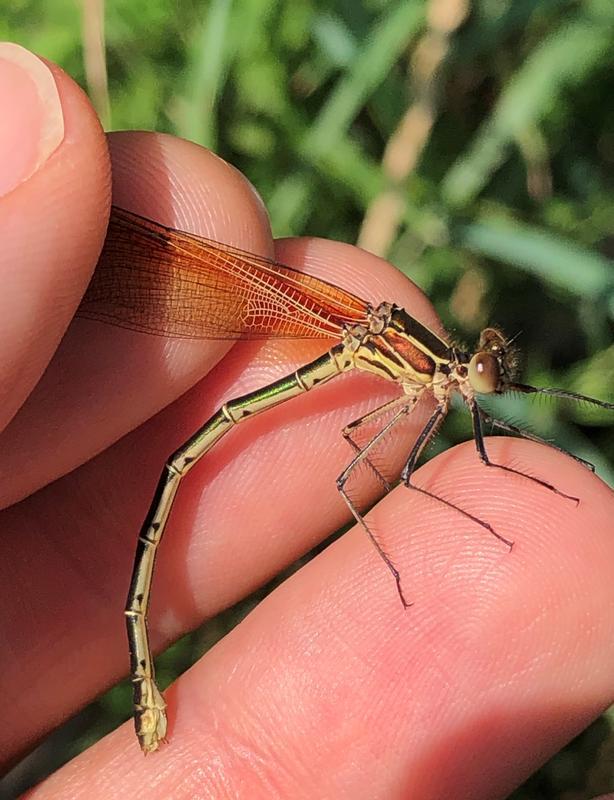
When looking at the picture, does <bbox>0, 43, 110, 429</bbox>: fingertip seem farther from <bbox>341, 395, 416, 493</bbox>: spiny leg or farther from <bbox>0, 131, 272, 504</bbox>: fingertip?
<bbox>341, 395, 416, 493</bbox>: spiny leg

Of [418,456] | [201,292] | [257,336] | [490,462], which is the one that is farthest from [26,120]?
[490,462]

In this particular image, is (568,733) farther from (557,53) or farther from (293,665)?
(557,53)

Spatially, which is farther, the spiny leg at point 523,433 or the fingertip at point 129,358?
the spiny leg at point 523,433

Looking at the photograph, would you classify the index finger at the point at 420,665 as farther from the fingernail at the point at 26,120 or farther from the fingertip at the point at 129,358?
the fingernail at the point at 26,120

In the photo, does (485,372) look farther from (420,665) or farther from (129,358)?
(129,358)

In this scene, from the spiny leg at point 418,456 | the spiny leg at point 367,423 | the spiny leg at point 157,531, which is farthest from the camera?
the spiny leg at point 367,423

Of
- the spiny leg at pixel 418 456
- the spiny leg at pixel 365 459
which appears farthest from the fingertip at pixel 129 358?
the spiny leg at pixel 418 456

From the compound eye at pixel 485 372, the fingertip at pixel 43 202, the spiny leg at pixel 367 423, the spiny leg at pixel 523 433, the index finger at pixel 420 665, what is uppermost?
the fingertip at pixel 43 202
